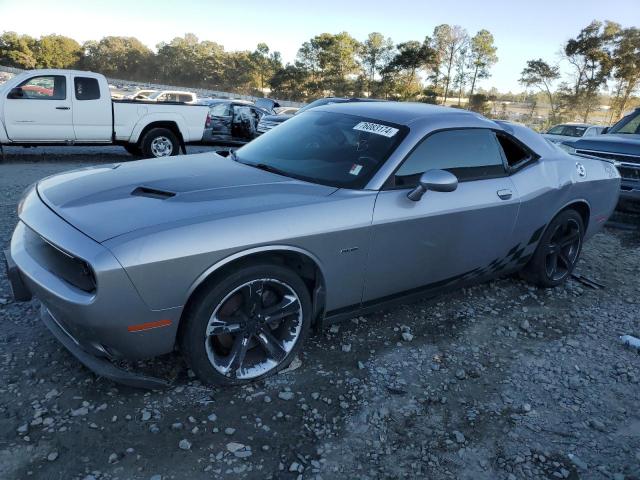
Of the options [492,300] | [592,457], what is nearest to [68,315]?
[592,457]

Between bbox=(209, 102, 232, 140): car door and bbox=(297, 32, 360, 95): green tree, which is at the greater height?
bbox=(297, 32, 360, 95): green tree

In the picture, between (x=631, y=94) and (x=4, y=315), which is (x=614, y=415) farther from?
(x=631, y=94)

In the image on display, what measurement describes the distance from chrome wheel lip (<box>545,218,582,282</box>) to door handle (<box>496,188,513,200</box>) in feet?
3.13

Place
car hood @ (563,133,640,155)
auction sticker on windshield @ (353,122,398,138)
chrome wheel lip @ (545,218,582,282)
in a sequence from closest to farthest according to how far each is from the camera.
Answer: auction sticker on windshield @ (353,122,398,138) < chrome wheel lip @ (545,218,582,282) < car hood @ (563,133,640,155)

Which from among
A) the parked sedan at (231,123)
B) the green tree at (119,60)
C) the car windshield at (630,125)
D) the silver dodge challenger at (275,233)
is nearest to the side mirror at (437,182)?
the silver dodge challenger at (275,233)

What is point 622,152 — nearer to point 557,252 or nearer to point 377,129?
point 557,252

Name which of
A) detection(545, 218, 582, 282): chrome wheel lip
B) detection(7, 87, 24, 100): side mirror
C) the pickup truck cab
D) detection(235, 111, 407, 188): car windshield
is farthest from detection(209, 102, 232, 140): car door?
detection(545, 218, 582, 282): chrome wheel lip

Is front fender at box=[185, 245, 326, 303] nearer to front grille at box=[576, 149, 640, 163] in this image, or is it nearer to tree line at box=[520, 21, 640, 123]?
front grille at box=[576, 149, 640, 163]

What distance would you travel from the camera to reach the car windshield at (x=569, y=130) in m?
15.6

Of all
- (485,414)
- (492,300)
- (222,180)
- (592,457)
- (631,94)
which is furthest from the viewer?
(631,94)

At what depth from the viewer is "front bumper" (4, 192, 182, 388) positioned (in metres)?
2.19

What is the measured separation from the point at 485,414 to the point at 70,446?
2.16m

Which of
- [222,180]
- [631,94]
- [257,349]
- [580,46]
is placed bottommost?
[257,349]

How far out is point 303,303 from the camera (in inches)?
112
